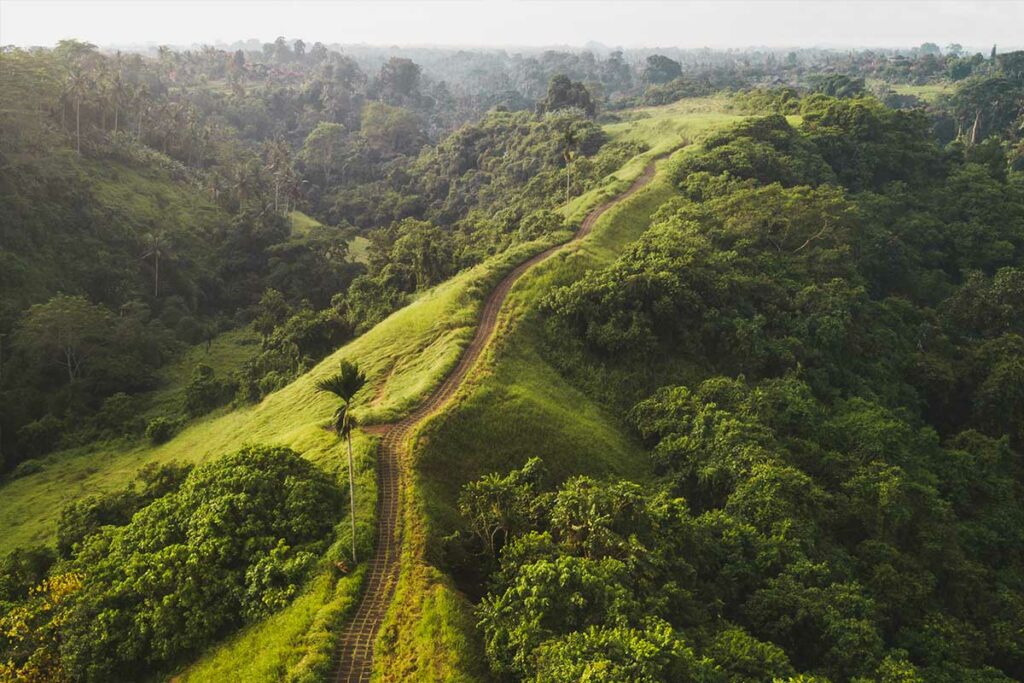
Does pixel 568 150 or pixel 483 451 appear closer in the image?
pixel 483 451

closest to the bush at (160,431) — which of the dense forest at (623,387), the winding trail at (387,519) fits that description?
the dense forest at (623,387)

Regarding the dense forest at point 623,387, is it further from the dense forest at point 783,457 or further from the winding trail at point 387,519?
the winding trail at point 387,519

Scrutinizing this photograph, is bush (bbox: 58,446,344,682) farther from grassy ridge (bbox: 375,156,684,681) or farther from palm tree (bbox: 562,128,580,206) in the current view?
palm tree (bbox: 562,128,580,206)

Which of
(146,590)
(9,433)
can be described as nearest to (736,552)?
(146,590)

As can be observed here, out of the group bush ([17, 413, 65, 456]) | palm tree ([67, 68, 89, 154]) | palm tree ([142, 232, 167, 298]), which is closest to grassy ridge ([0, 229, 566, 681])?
bush ([17, 413, 65, 456])

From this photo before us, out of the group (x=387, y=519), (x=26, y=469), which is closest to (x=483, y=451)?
(x=387, y=519)

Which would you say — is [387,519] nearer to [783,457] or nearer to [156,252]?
[783,457]

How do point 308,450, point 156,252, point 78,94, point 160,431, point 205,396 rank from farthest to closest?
point 78,94
point 156,252
point 205,396
point 160,431
point 308,450

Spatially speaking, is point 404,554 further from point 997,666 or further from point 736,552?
point 997,666
